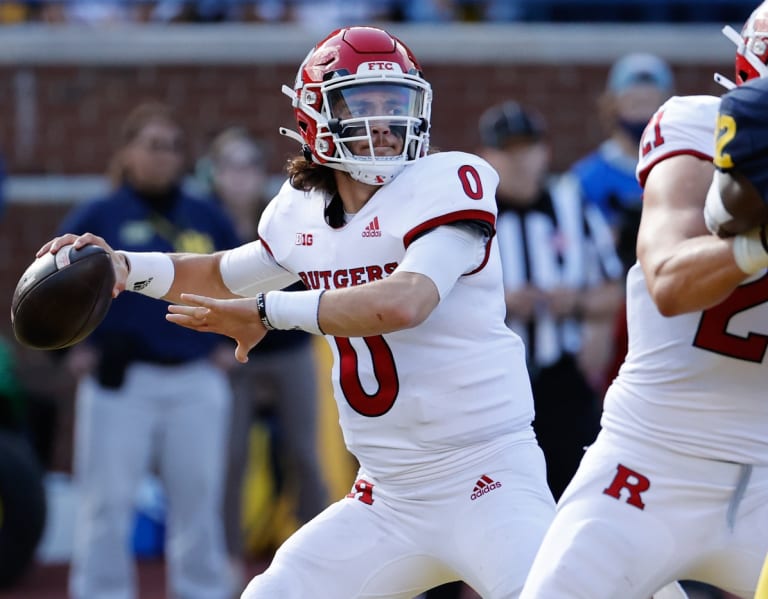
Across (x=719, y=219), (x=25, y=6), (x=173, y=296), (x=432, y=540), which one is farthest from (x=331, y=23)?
(x=719, y=219)

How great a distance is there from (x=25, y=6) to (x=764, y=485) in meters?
7.63

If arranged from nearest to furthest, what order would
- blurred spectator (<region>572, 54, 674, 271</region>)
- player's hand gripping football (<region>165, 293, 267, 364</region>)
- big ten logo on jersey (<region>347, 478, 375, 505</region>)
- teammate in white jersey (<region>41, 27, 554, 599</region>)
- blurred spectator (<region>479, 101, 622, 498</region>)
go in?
player's hand gripping football (<region>165, 293, 267, 364</region>)
teammate in white jersey (<region>41, 27, 554, 599</region>)
big ten logo on jersey (<region>347, 478, 375, 505</region>)
blurred spectator (<region>479, 101, 622, 498</region>)
blurred spectator (<region>572, 54, 674, 271</region>)

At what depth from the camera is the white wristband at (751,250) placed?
9.59 ft

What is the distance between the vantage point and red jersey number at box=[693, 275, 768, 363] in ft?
10.9

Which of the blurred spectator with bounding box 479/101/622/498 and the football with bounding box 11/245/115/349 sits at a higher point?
the football with bounding box 11/245/115/349

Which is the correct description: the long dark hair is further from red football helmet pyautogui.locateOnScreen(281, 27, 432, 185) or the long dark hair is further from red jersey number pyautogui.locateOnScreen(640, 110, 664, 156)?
red jersey number pyautogui.locateOnScreen(640, 110, 664, 156)

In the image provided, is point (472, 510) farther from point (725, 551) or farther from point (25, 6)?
point (25, 6)

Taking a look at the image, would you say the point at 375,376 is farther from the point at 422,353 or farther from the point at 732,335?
the point at 732,335

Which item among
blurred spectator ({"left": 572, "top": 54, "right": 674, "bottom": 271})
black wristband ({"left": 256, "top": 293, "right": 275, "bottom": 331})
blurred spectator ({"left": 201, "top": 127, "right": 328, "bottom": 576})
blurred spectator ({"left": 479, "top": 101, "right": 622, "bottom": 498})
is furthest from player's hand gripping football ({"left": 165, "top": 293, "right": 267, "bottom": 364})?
blurred spectator ({"left": 201, "top": 127, "right": 328, "bottom": 576})

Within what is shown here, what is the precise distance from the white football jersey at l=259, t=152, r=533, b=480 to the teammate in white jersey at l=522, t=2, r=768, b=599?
55 centimetres

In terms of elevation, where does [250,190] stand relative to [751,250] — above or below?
below

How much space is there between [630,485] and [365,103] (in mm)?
1278

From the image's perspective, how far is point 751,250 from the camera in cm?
293

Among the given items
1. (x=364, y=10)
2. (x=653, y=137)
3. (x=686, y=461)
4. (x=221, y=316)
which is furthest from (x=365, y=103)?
(x=364, y=10)
